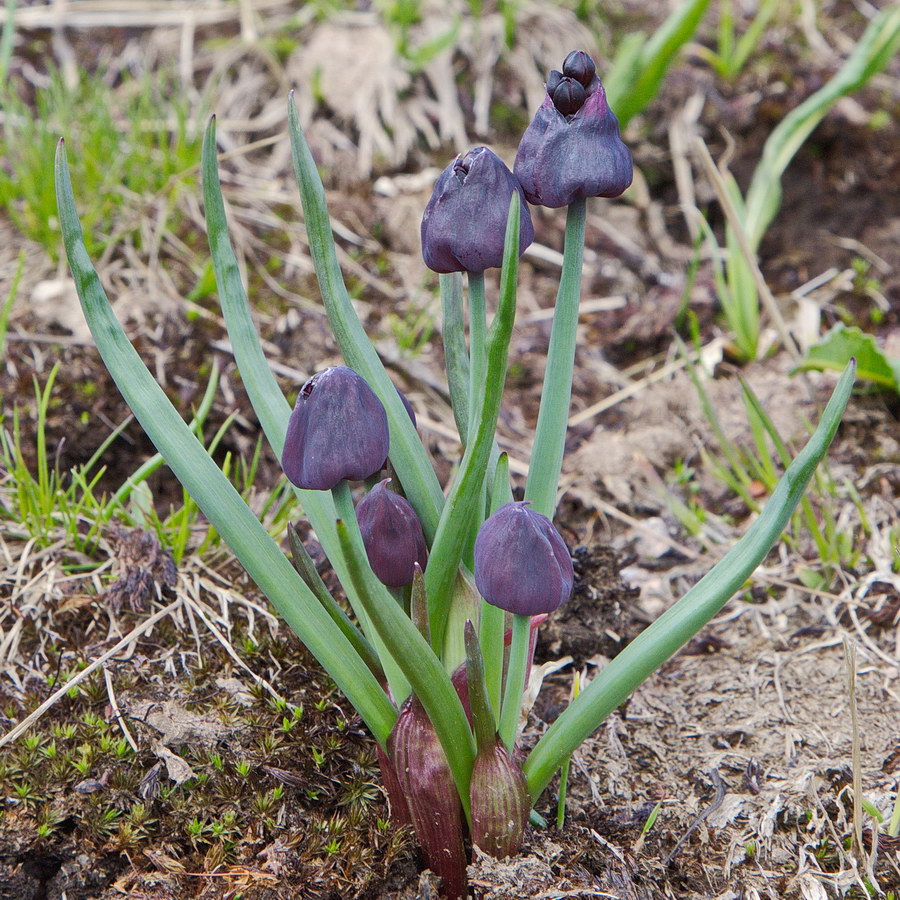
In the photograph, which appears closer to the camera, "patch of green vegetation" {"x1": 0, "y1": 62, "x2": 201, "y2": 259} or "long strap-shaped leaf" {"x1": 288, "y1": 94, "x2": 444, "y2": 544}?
"long strap-shaped leaf" {"x1": 288, "y1": 94, "x2": 444, "y2": 544}

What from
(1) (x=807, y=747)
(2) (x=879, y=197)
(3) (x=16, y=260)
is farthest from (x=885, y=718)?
(3) (x=16, y=260)

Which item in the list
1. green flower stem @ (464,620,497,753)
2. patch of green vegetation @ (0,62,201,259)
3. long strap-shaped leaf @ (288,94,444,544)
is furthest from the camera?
patch of green vegetation @ (0,62,201,259)

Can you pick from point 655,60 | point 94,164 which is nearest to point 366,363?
point 94,164

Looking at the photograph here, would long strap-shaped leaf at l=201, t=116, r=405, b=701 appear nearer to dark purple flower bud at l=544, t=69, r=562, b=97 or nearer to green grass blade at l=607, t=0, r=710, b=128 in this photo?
dark purple flower bud at l=544, t=69, r=562, b=97

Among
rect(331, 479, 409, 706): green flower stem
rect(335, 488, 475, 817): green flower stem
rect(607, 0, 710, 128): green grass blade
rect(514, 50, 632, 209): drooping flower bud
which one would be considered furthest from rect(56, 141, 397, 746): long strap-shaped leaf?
rect(607, 0, 710, 128): green grass blade

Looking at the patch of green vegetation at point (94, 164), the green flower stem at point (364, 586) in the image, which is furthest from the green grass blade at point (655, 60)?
the green flower stem at point (364, 586)

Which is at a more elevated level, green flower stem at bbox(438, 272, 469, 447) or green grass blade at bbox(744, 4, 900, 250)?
green flower stem at bbox(438, 272, 469, 447)
